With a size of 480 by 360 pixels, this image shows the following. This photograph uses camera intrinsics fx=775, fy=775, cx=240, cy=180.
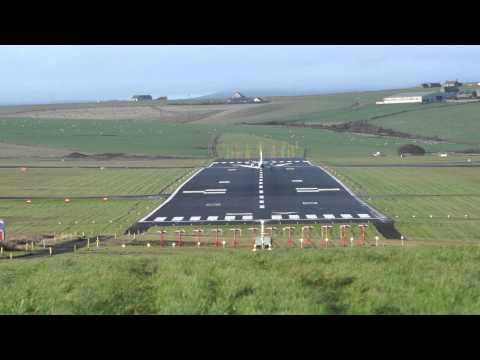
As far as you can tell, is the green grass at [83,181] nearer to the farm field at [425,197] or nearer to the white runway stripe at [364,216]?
the farm field at [425,197]

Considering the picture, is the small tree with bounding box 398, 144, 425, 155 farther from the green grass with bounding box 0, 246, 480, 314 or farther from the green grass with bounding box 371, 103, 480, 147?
the green grass with bounding box 0, 246, 480, 314

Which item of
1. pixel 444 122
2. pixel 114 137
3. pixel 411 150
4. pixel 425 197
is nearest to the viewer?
pixel 425 197

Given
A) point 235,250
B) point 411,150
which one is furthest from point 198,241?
point 411,150

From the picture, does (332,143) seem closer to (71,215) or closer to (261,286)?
(71,215)

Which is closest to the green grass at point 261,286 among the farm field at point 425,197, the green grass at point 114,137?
the farm field at point 425,197
